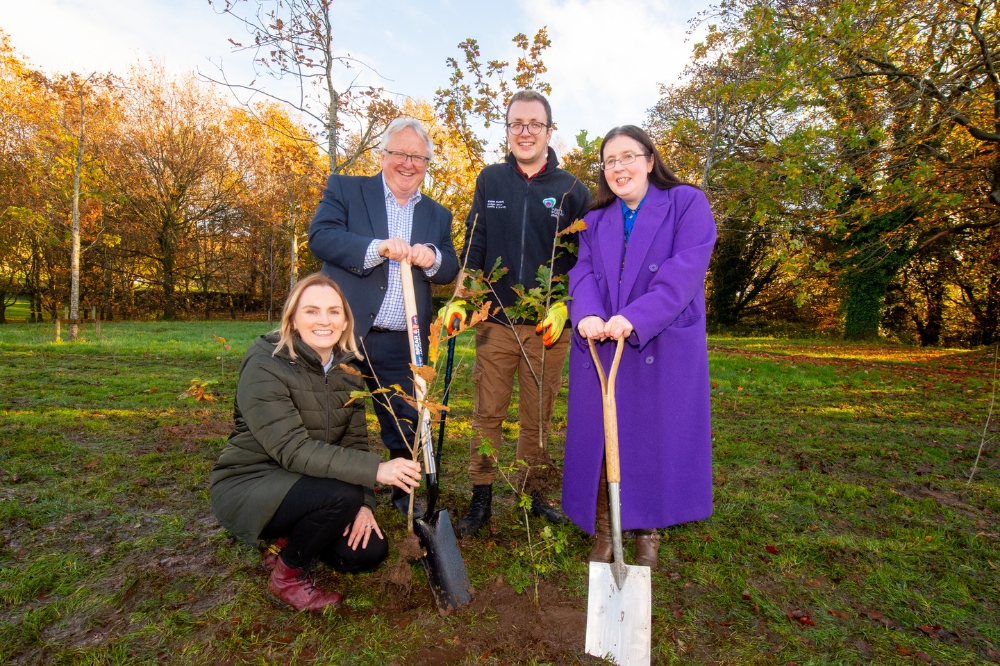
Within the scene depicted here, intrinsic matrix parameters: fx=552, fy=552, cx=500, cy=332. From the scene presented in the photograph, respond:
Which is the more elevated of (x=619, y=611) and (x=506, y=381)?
(x=506, y=381)

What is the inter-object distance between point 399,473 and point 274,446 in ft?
1.76

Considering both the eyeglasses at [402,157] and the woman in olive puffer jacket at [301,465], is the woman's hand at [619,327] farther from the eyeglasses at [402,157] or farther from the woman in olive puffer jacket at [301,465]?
the eyeglasses at [402,157]

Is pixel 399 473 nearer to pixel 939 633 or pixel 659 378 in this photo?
pixel 659 378

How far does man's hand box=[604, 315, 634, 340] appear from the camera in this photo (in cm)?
234

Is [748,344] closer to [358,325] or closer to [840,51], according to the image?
[840,51]

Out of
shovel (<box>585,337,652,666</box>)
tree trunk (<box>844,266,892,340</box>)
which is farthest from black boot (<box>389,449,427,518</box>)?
tree trunk (<box>844,266,892,340</box>)

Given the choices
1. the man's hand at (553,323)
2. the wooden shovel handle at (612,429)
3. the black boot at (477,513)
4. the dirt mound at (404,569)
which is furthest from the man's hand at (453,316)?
the black boot at (477,513)

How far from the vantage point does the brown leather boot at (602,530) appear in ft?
9.03

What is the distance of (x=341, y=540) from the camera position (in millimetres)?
2512

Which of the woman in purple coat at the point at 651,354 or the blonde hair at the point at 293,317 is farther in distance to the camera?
the woman in purple coat at the point at 651,354

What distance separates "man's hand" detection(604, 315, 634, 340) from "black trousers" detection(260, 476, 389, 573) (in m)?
1.28

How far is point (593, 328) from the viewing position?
7.98ft

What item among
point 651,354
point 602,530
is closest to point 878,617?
point 602,530

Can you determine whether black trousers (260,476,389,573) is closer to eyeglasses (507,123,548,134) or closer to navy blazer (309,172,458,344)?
navy blazer (309,172,458,344)
